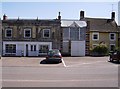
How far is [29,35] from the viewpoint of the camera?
48844 mm

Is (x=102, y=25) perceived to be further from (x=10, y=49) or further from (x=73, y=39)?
(x=10, y=49)

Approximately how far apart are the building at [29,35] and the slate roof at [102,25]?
29.0ft

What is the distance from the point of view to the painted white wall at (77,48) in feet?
163

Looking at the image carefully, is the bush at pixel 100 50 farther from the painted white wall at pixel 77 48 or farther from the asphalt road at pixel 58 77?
the asphalt road at pixel 58 77

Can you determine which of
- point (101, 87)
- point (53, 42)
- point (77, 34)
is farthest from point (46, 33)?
point (101, 87)

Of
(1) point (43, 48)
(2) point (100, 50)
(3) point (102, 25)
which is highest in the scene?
(3) point (102, 25)

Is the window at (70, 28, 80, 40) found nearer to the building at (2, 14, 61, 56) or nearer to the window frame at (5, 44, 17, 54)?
the building at (2, 14, 61, 56)

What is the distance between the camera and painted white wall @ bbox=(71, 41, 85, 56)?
1952 inches

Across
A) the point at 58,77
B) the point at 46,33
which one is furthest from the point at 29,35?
the point at 58,77

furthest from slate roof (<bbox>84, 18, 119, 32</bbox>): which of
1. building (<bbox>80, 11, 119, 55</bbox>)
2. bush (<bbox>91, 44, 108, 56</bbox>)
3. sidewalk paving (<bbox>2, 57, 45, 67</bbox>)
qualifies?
sidewalk paving (<bbox>2, 57, 45, 67</bbox>)

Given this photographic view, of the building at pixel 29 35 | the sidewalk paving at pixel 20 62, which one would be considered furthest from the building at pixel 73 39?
the sidewalk paving at pixel 20 62

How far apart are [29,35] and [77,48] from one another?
8.52 meters

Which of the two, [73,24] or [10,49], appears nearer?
[10,49]

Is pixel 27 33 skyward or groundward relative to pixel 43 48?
skyward
